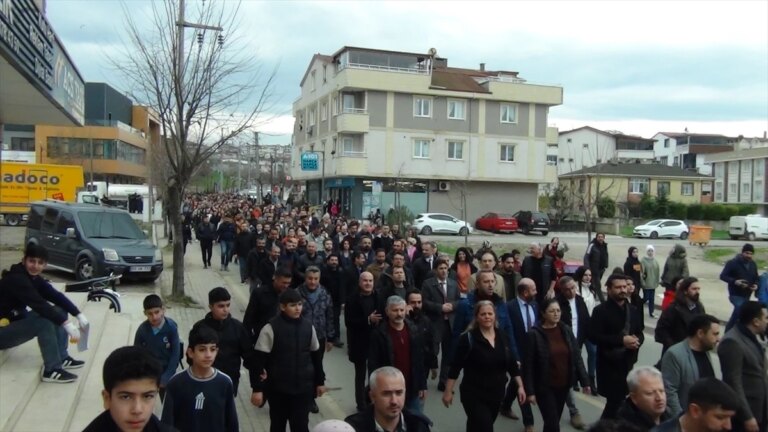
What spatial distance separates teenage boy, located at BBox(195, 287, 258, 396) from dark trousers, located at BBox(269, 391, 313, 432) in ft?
0.92

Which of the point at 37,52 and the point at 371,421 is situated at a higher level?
the point at 37,52

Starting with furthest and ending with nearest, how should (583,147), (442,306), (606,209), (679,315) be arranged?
(583,147)
(606,209)
(442,306)
(679,315)

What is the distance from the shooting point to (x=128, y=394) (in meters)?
2.99

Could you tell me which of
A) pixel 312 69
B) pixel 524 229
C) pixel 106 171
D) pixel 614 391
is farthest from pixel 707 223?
pixel 614 391

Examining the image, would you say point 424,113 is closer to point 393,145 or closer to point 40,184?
point 393,145

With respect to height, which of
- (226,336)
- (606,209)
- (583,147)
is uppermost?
(583,147)

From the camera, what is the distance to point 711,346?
5492mm

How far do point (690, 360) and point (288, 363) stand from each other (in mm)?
3318

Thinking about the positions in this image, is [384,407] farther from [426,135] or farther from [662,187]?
[662,187]

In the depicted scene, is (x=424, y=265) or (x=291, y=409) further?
(x=424, y=265)

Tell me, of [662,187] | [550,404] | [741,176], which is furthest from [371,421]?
[741,176]

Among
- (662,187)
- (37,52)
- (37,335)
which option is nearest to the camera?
(37,335)

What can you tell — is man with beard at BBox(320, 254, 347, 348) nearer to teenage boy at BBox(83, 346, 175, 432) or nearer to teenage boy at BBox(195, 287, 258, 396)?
teenage boy at BBox(195, 287, 258, 396)

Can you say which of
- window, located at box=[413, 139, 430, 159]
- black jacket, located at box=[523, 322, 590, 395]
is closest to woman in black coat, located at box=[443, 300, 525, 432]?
black jacket, located at box=[523, 322, 590, 395]
